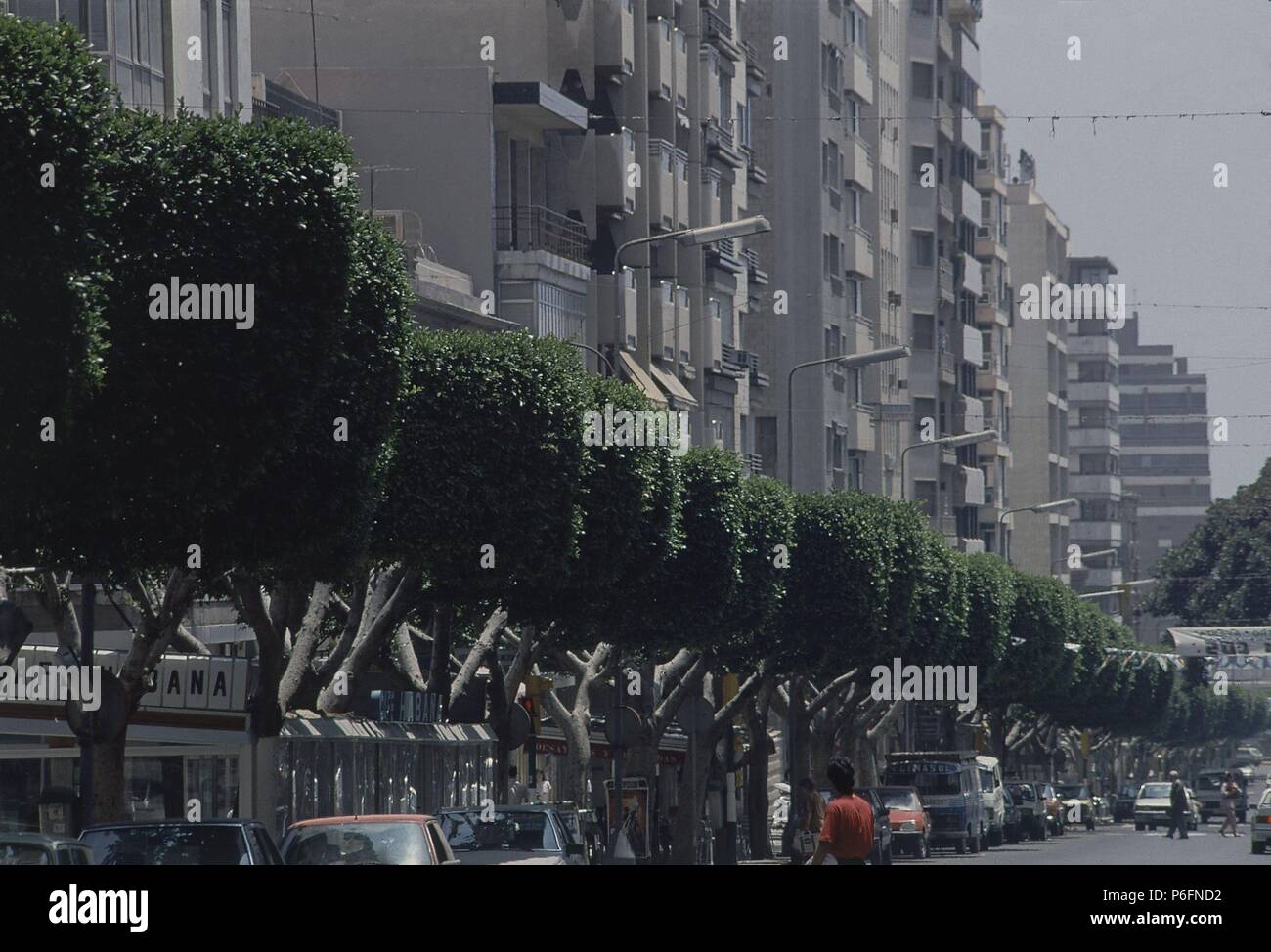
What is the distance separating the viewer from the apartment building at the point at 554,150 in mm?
56125

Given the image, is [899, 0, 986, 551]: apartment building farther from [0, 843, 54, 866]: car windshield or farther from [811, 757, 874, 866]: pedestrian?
[811, 757, 874, 866]: pedestrian

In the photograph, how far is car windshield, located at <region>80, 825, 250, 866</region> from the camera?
20.2 meters

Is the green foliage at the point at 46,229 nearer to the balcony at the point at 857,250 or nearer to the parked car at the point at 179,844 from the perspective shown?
the parked car at the point at 179,844

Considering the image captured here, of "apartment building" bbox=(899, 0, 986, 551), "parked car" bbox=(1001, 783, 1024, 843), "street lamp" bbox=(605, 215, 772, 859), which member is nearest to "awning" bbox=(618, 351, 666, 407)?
"street lamp" bbox=(605, 215, 772, 859)

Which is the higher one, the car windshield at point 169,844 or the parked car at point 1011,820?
the car windshield at point 169,844

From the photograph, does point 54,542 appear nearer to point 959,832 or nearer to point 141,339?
point 141,339

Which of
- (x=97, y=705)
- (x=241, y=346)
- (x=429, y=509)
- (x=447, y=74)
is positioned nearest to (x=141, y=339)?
(x=241, y=346)

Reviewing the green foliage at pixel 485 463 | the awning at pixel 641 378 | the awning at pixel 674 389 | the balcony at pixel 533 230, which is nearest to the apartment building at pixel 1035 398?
the awning at pixel 674 389

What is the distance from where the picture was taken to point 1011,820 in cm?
7088

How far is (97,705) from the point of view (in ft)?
90.5

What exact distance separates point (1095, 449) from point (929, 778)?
109793mm

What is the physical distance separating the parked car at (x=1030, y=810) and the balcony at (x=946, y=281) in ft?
110

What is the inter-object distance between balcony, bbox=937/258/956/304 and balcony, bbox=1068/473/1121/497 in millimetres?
60704
